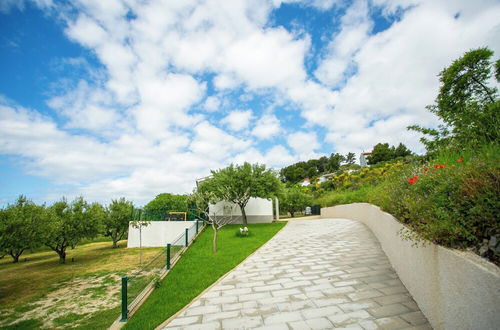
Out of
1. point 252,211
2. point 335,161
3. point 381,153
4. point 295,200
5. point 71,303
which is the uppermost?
point 335,161

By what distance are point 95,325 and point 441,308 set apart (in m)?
7.24

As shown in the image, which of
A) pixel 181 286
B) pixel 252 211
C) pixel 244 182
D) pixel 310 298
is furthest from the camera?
pixel 252 211

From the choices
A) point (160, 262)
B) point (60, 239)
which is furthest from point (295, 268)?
point (60, 239)

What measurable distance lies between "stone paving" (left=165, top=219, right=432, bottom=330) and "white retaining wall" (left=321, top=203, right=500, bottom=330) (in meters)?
0.33

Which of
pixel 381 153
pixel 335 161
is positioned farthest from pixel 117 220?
pixel 335 161

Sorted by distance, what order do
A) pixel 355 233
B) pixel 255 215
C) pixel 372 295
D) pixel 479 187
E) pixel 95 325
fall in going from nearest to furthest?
1. pixel 479 187
2. pixel 372 295
3. pixel 95 325
4. pixel 355 233
5. pixel 255 215

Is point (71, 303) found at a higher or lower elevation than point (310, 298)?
lower

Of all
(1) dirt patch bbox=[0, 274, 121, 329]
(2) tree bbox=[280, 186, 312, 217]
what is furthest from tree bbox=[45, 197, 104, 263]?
(2) tree bbox=[280, 186, 312, 217]

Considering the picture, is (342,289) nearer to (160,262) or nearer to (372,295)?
(372,295)

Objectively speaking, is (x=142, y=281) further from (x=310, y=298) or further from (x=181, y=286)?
(x=310, y=298)

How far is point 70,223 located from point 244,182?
14.6 metres

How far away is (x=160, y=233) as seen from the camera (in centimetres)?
1961

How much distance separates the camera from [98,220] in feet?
61.7

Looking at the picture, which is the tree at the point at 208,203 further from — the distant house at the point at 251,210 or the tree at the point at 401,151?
the tree at the point at 401,151
